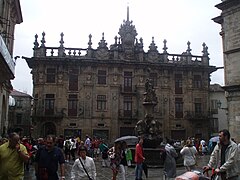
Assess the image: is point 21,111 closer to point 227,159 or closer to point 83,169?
point 83,169

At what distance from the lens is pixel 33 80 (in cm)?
3606

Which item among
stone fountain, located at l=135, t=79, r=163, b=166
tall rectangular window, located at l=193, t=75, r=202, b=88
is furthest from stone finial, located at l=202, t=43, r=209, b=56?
stone fountain, located at l=135, t=79, r=163, b=166

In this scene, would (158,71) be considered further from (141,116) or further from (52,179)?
(52,179)

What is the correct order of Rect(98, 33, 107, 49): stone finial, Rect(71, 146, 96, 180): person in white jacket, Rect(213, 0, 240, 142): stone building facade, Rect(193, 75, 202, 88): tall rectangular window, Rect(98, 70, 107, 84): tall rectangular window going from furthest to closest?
Rect(193, 75, 202, 88): tall rectangular window
Rect(98, 33, 107, 49): stone finial
Rect(98, 70, 107, 84): tall rectangular window
Rect(213, 0, 240, 142): stone building facade
Rect(71, 146, 96, 180): person in white jacket

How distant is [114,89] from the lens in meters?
36.5

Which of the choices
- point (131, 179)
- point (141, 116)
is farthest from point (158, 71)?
point (131, 179)

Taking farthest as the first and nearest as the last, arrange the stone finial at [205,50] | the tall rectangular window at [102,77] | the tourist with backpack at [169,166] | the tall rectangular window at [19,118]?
the tall rectangular window at [19,118]
the stone finial at [205,50]
the tall rectangular window at [102,77]
the tourist with backpack at [169,166]

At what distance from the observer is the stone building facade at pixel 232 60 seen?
1709 centimetres

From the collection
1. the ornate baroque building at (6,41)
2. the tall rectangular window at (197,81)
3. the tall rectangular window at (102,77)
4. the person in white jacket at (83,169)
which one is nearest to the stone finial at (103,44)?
the tall rectangular window at (102,77)

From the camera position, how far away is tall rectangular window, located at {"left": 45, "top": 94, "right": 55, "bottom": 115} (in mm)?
35066

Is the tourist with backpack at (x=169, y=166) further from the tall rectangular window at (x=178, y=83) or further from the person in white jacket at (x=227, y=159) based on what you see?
the tall rectangular window at (x=178, y=83)

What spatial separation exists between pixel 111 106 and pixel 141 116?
3.94m

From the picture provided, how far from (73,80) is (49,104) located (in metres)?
4.09

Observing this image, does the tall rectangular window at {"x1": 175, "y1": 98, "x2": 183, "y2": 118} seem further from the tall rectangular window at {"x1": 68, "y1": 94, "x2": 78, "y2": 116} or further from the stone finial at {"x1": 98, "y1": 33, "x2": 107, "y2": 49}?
the tall rectangular window at {"x1": 68, "y1": 94, "x2": 78, "y2": 116}
